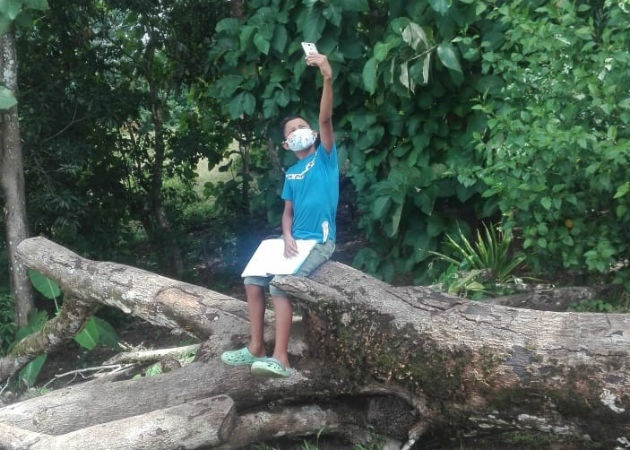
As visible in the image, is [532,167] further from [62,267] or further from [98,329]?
[98,329]

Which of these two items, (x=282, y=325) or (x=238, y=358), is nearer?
(x=282, y=325)

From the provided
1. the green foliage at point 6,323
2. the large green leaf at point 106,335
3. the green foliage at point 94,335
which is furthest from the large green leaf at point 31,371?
the green foliage at point 6,323

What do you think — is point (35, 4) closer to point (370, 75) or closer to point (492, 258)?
point (370, 75)

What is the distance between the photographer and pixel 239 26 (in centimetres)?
713

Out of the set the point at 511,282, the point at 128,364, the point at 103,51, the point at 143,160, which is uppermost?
the point at 103,51

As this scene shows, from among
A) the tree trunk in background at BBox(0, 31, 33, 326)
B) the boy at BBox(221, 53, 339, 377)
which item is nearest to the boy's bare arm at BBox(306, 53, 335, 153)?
the boy at BBox(221, 53, 339, 377)

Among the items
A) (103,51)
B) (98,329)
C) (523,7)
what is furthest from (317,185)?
(103,51)

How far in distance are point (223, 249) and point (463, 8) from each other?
4280 mm

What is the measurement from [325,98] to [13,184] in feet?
11.8

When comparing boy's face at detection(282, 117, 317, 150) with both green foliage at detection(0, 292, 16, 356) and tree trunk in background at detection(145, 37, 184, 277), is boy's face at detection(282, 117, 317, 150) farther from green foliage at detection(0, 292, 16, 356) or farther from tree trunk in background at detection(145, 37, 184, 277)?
tree trunk in background at detection(145, 37, 184, 277)

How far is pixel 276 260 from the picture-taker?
162 inches

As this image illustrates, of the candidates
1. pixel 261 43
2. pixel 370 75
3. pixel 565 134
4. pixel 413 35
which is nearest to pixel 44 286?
pixel 261 43

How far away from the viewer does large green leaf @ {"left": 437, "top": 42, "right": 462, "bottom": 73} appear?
5723mm

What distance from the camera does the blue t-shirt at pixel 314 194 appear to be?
4098mm
